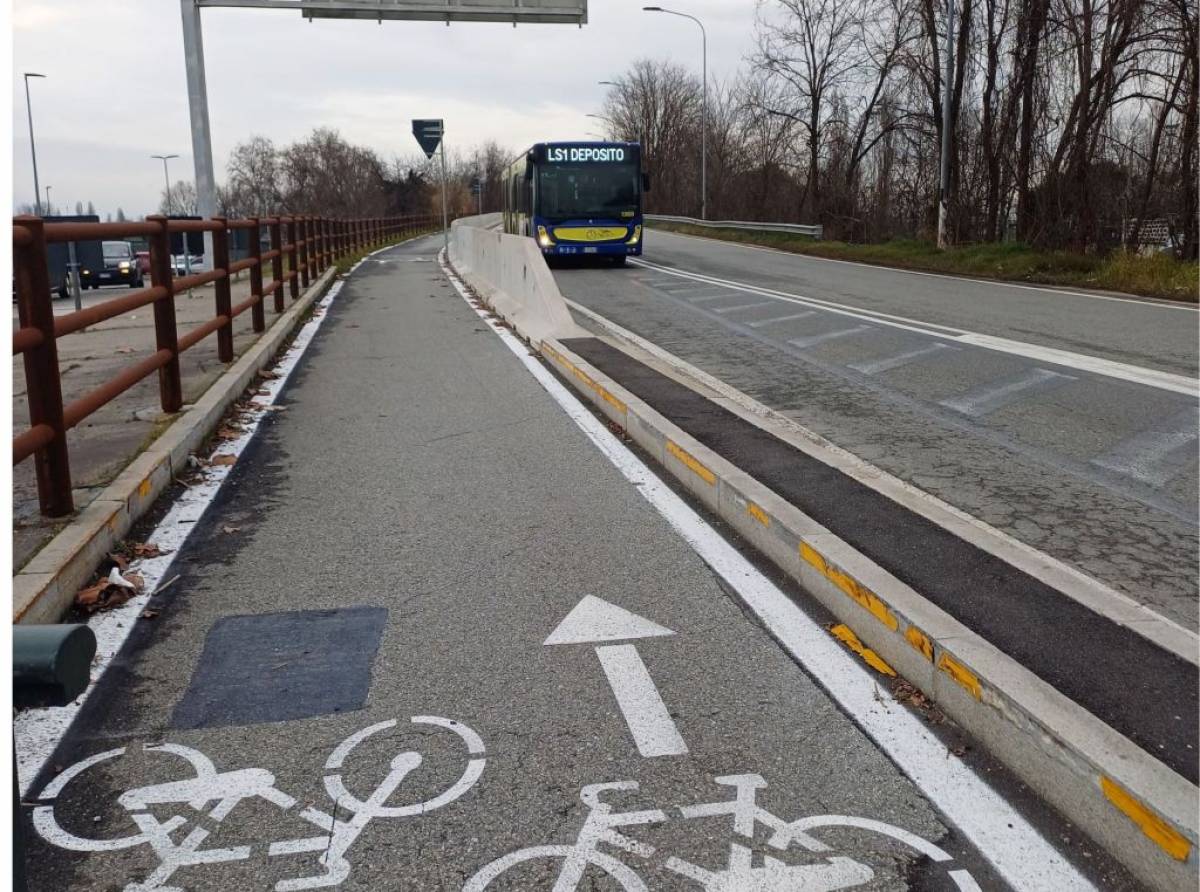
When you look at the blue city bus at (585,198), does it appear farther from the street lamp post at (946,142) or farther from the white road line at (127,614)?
the white road line at (127,614)

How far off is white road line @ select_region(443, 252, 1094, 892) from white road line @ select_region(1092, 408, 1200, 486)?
9.26 ft

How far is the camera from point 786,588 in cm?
458

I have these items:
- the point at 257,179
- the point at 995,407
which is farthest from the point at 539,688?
the point at 257,179

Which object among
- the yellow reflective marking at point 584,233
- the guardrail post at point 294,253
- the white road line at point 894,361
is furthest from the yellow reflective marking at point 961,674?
the yellow reflective marking at point 584,233

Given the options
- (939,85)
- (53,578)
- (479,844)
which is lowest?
(479,844)

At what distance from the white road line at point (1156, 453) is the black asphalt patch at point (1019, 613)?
199 centimetres

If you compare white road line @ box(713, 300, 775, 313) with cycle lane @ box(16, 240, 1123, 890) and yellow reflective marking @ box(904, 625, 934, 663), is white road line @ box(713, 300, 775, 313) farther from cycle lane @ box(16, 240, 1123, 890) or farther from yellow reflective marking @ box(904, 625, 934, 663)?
yellow reflective marking @ box(904, 625, 934, 663)

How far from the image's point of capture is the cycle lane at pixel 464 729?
8.97ft

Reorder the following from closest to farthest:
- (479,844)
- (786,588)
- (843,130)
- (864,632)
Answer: (479,844) < (864,632) < (786,588) < (843,130)

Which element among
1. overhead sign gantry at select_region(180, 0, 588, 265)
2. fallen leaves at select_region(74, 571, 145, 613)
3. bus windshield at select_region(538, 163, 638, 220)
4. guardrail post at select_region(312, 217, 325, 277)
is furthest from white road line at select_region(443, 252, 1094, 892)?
bus windshield at select_region(538, 163, 638, 220)

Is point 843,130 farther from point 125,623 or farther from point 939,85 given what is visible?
point 125,623

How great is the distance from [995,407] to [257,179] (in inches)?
4395

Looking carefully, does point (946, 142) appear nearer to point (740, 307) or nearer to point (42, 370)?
point (740, 307)

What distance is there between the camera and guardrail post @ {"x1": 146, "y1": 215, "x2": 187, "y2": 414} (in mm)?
7125
